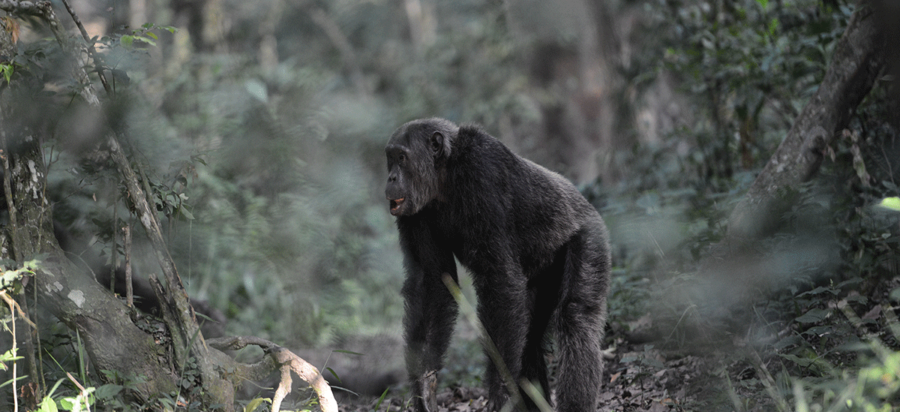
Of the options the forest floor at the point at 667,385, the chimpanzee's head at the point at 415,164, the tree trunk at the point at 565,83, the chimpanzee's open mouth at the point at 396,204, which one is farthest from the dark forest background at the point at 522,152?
the chimpanzee's head at the point at 415,164

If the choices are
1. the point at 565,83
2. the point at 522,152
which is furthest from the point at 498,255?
the point at 565,83

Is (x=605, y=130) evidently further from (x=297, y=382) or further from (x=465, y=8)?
(x=297, y=382)

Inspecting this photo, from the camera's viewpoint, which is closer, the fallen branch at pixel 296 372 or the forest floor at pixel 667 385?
the fallen branch at pixel 296 372

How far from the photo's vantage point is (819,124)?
5.20m

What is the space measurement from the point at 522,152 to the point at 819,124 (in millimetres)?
11348

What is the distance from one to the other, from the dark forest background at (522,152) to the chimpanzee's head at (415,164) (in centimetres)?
137

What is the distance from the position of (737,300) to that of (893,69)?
203 cm

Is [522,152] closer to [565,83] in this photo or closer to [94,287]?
[565,83]

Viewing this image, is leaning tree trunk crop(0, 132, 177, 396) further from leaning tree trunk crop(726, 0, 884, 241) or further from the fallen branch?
leaning tree trunk crop(726, 0, 884, 241)

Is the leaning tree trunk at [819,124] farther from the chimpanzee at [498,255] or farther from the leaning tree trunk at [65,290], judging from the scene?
the leaning tree trunk at [65,290]

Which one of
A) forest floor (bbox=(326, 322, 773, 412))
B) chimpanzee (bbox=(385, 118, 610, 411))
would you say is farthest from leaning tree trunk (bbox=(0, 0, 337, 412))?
chimpanzee (bbox=(385, 118, 610, 411))

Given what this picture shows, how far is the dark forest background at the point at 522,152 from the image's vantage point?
381 centimetres

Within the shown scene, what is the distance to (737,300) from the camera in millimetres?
5043

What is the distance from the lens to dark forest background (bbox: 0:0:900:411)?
12.5 ft
